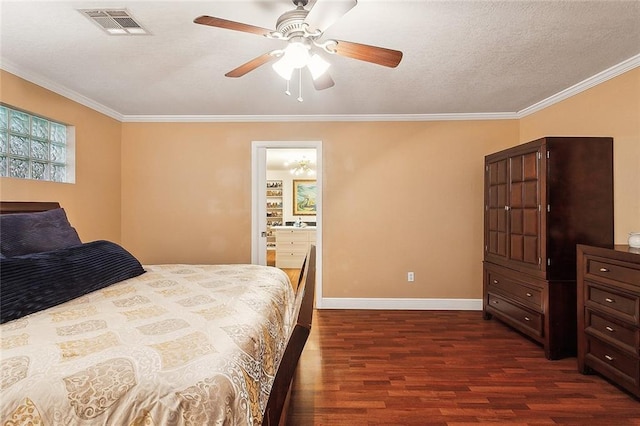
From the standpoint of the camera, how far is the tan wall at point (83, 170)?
2.76 m

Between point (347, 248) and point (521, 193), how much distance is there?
1.97 metres

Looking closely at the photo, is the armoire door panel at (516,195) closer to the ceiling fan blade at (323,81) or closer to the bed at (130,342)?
the ceiling fan blade at (323,81)

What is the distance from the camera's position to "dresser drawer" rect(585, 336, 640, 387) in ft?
6.92

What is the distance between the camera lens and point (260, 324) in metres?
1.48

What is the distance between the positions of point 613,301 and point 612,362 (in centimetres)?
42

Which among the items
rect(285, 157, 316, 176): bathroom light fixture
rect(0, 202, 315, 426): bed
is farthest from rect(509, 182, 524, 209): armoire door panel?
rect(285, 157, 316, 176): bathroom light fixture

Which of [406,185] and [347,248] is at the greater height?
[406,185]

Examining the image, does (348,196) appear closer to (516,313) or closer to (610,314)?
(516,313)

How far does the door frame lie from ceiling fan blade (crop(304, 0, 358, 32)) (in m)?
2.53

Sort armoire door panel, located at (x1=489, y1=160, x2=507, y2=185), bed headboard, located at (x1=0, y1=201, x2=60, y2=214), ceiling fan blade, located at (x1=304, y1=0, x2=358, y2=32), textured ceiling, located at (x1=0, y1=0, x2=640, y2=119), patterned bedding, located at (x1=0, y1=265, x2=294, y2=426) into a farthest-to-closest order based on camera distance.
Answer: armoire door panel, located at (x1=489, y1=160, x2=507, y2=185)
bed headboard, located at (x1=0, y1=201, x2=60, y2=214)
textured ceiling, located at (x1=0, y1=0, x2=640, y2=119)
ceiling fan blade, located at (x1=304, y1=0, x2=358, y2=32)
patterned bedding, located at (x1=0, y1=265, x2=294, y2=426)

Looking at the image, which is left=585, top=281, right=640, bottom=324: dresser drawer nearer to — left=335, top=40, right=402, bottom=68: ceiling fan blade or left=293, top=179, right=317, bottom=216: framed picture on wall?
left=335, top=40, right=402, bottom=68: ceiling fan blade

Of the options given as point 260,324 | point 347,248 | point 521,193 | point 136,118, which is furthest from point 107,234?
point 521,193

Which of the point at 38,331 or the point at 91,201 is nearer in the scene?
the point at 38,331

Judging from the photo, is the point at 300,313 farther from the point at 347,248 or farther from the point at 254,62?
the point at 347,248
